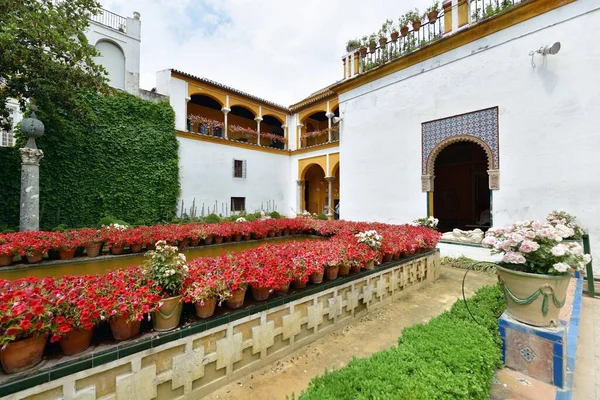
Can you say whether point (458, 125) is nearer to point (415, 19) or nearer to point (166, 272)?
point (415, 19)

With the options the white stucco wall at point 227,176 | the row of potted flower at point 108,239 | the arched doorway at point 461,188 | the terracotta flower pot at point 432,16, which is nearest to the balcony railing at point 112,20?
the white stucco wall at point 227,176

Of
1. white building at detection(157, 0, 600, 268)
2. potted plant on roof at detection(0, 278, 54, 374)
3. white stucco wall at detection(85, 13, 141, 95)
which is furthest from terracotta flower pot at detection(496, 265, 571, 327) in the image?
white stucco wall at detection(85, 13, 141, 95)

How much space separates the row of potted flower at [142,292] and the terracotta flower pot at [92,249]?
129 inches

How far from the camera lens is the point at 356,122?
1021cm

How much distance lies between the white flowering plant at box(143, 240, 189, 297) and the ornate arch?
25.5 ft

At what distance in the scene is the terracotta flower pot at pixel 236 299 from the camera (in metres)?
2.35

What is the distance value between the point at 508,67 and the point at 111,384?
939cm

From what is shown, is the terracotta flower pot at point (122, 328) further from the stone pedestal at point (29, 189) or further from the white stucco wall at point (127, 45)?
the white stucco wall at point (127, 45)

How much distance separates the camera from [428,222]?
303 inches

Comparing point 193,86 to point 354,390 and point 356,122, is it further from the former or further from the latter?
point 354,390

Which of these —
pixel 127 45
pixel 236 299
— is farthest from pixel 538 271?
pixel 127 45

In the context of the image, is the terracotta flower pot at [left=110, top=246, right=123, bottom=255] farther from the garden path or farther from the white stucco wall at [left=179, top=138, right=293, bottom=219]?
the white stucco wall at [left=179, top=138, right=293, bottom=219]

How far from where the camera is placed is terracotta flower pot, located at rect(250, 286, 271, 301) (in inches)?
99.2

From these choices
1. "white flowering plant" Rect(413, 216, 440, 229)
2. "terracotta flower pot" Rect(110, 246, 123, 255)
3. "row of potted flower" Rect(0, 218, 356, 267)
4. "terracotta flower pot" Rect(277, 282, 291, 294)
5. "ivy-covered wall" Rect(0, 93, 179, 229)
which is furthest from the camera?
"ivy-covered wall" Rect(0, 93, 179, 229)
